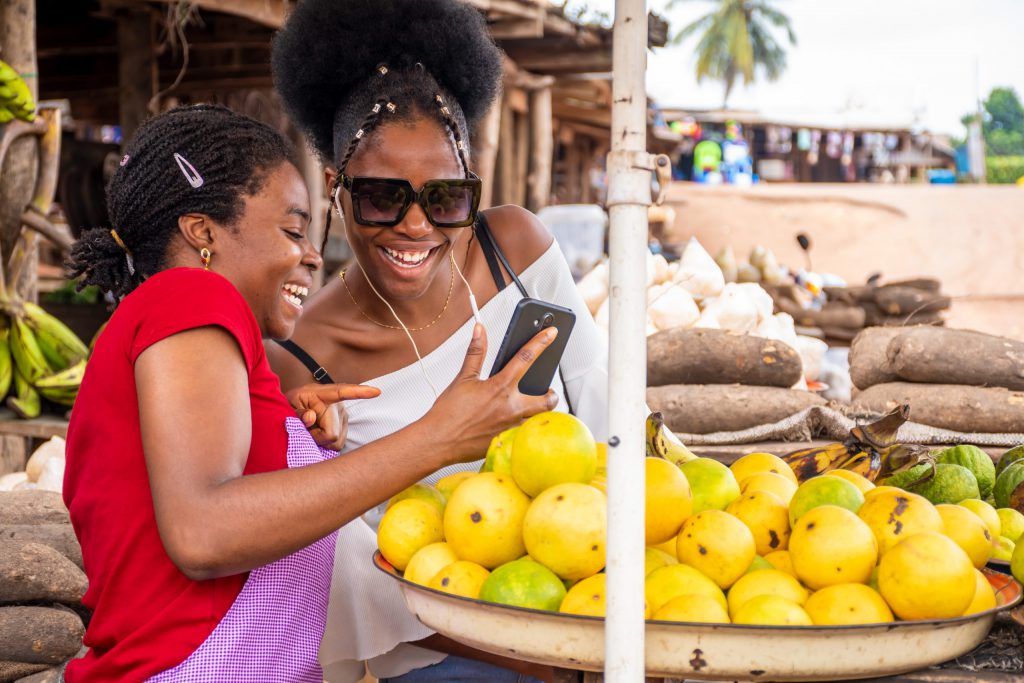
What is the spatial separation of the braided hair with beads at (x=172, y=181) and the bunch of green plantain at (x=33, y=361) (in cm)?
310

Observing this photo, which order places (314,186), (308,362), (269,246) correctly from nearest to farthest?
(269,246)
(308,362)
(314,186)

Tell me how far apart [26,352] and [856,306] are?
6.91m

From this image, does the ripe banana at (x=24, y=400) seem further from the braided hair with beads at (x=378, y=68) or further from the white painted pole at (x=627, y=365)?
the white painted pole at (x=627, y=365)

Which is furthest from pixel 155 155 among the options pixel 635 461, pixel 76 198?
pixel 76 198

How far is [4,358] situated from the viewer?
15.8 ft

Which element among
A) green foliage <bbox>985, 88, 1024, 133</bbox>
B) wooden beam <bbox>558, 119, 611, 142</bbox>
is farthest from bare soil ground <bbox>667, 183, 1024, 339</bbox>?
green foliage <bbox>985, 88, 1024, 133</bbox>

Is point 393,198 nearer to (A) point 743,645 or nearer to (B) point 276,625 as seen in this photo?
(B) point 276,625

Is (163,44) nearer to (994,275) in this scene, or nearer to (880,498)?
(880,498)

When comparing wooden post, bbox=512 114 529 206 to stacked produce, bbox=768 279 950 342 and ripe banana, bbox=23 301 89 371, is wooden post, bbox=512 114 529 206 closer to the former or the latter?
stacked produce, bbox=768 279 950 342

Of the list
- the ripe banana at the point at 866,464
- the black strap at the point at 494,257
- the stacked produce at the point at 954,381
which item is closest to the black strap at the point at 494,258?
the black strap at the point at 494,257

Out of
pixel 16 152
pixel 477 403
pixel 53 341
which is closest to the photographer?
pixel 477 403

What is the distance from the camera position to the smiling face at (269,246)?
1.81 meters

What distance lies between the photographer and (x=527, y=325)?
5.15 feet

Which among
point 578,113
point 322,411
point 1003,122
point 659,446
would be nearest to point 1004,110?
point 1003,122
